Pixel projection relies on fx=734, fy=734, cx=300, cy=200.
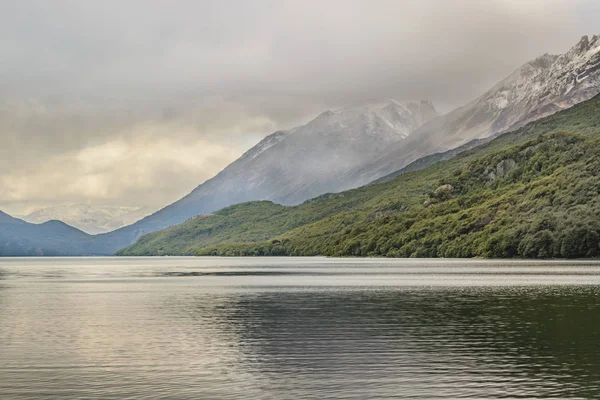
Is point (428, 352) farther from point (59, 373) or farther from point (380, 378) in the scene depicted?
point (59, 373)

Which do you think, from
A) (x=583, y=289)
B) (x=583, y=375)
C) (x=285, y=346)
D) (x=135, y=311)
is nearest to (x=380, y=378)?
(x=583, y=375)

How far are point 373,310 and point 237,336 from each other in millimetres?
27030

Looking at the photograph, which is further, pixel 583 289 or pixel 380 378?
pixel 583 289

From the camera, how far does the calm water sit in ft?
139

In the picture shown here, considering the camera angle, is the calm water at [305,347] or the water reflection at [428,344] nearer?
the calm water at [305,347]

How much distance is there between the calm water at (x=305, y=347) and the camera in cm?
4250

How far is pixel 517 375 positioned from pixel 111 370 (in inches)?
1040

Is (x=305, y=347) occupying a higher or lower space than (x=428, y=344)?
higher

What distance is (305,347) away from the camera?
58875 mm

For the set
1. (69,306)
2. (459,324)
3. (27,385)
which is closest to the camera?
(27,385)

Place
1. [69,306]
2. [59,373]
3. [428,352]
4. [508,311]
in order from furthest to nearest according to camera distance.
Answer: [69,306] → [508,311] → [428,352] → [59,373]

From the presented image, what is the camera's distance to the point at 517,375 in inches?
1806

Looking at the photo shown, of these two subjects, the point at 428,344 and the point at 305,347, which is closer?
the point at 305,347

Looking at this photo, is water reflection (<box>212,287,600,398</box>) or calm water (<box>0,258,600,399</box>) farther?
water reflection (<box>212,287,600,398</box>)
